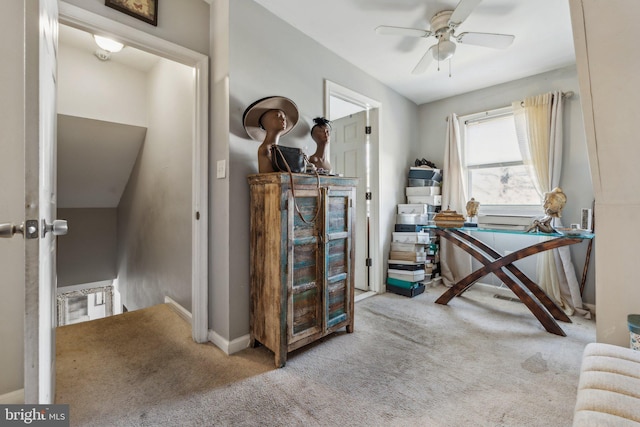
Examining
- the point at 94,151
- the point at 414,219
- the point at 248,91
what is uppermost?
the point at 248,91

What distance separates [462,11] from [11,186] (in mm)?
2756

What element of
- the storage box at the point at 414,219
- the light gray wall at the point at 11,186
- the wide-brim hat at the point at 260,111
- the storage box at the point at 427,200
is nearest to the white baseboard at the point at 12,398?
the light gray wall at the point at 11,186

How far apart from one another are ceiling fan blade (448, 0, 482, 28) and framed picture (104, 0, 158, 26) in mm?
1939

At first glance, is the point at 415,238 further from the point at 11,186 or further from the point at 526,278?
the point at 11,186

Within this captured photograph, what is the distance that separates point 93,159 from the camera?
3.43 metres

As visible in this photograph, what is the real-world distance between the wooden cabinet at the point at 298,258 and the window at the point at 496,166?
224cm

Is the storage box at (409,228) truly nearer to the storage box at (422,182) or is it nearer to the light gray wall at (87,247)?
the storage box at (422,182)

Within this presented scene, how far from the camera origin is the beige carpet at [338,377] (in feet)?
4.40

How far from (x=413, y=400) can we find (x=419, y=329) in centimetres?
92

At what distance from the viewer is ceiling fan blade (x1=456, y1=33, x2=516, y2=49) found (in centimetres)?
196

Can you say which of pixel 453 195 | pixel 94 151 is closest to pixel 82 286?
pixel 94 151

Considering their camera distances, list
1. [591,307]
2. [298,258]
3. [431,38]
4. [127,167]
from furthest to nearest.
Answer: [127,167] → [591,307] → [431,38] → [298,258]

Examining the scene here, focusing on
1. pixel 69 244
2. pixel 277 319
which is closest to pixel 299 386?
pixel 277 319

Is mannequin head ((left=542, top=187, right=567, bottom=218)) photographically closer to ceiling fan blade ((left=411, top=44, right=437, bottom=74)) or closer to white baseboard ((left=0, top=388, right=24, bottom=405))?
ceiling fan blade ((left=411, top=44, right=437, bottom=74))
